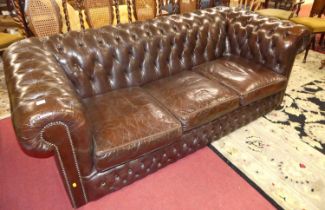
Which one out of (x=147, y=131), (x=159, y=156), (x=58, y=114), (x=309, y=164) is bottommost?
(x=309, y=164)

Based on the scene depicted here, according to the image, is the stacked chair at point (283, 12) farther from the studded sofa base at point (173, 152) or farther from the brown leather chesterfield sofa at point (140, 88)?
the studded sofa base at point (173, 152)

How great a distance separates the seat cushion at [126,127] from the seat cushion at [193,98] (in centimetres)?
9

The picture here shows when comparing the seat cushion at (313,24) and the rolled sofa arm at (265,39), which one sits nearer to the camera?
the rolled sofa arm at (265,39)

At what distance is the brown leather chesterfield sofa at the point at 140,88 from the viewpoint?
1.29m

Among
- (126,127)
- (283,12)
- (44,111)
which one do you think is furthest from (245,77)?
(283,12)

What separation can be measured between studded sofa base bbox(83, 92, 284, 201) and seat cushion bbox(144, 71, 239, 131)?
0.13 metres

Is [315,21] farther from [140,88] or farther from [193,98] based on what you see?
[140,88]

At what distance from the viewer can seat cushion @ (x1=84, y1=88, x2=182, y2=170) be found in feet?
4.85

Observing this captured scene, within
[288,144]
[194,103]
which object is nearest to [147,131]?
[194,103]

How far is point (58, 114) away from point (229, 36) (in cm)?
209

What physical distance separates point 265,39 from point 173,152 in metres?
1.46

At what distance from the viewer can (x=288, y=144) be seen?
215cm

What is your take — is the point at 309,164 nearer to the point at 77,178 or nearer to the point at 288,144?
the point at 288,144

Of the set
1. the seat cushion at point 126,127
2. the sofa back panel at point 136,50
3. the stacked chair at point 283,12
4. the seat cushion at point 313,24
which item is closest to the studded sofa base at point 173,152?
the seat cushion at point 126,127
